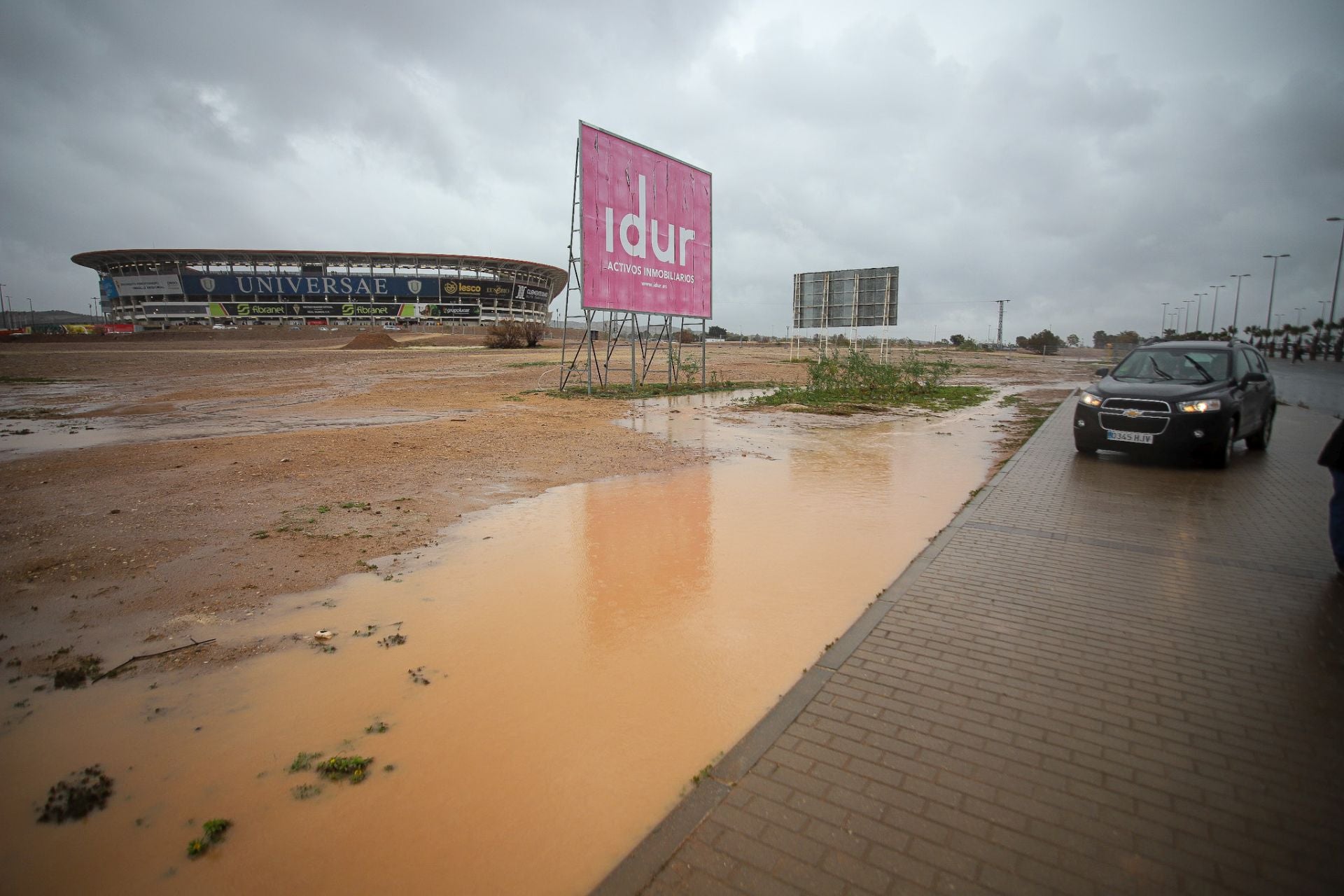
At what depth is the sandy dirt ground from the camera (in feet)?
15.1

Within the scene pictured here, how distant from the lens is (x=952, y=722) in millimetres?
3072

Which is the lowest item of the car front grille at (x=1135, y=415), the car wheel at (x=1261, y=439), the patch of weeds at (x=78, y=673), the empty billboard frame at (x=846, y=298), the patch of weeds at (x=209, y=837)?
the patch of weeds at (x=209, y=837)

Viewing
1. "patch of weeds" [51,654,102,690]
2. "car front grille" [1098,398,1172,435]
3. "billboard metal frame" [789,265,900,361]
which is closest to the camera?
"patch of weeds" [51,654,102,690]

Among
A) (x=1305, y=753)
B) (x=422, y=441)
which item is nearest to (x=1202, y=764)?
(x=1305, y=753)

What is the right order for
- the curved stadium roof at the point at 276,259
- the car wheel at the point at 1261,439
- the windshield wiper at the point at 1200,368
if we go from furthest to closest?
the curved stadium roof at the point at 276,259 → the car wheel at the point at 1261,439 → the windshield wiper at the point at 1200,368

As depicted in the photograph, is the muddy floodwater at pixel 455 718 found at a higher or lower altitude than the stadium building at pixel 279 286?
lower

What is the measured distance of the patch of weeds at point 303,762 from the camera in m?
2.97

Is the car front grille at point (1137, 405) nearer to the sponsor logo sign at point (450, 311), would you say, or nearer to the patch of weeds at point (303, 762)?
the patch of weeds at point (303, 762)

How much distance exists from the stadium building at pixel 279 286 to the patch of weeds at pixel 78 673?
272 feet

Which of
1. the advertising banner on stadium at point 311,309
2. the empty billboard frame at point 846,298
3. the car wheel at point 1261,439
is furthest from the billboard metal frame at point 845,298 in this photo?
the advertising banner on stadium at point 311,309

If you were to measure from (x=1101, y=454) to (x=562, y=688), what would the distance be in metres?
9.89

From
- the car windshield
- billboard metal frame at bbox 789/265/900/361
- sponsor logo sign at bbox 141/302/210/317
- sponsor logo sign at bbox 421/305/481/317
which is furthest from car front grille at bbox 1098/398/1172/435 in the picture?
sponsor logo sign at bbox 141/302/210/317

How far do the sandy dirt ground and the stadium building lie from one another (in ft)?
220

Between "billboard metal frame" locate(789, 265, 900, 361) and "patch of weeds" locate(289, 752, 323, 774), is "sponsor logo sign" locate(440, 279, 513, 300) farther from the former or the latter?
"patch of weeds" locate(289, 752, 323, 774)
